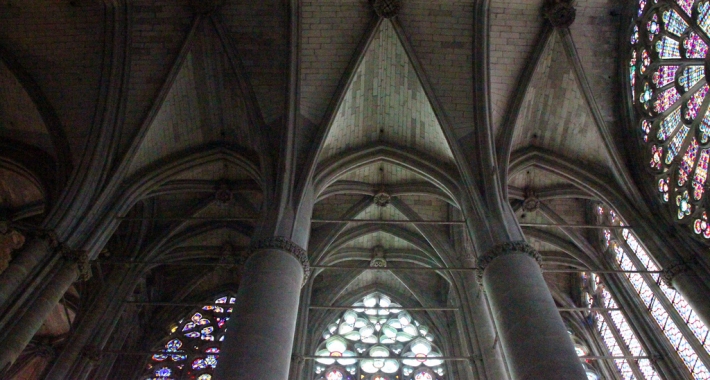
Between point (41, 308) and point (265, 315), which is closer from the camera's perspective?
point (265, 315)

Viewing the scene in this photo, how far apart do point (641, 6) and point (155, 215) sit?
14440mm

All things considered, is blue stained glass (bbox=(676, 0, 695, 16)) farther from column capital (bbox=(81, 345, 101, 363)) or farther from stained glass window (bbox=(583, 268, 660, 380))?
column capital (bbox=(81, 345, 101, 363))

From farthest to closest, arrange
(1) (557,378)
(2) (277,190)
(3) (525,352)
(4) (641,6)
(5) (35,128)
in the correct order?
1. (5) (35,128)
2. (4) (641,6)
3. (2) (277,190)
4. (3) (525,352)
5. (1) (557,378)

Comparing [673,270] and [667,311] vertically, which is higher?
[667,311]

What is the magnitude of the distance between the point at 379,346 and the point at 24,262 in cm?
1003

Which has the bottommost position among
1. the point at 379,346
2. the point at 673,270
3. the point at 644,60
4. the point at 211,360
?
the point at 673,270

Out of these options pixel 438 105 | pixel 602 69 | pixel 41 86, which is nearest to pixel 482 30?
pixel 438 105

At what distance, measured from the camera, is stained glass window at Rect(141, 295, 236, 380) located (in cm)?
1636

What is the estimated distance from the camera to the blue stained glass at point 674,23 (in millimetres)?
12898

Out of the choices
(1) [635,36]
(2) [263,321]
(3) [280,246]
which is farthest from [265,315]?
(1) [635,36]

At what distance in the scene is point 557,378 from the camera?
30.3 ft

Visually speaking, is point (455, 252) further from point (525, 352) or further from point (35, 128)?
point (35, 128)

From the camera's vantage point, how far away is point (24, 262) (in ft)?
36.6

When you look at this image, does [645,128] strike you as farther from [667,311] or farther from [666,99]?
[667,311]
